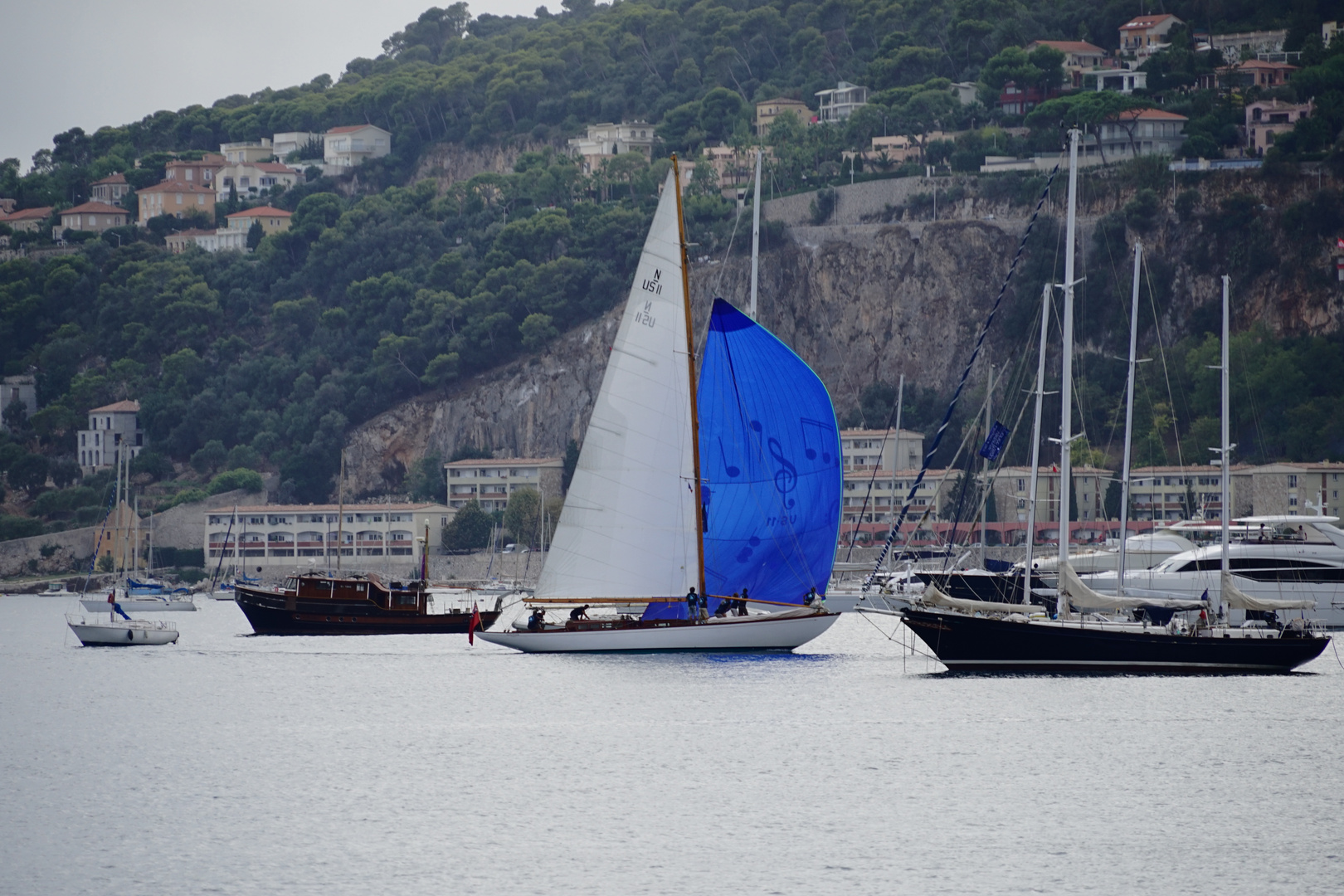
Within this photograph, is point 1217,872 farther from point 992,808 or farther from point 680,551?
point 680,551

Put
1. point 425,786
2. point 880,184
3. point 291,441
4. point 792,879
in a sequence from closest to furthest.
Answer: point 792,879, point 425,786, point 880,184, point 291,441

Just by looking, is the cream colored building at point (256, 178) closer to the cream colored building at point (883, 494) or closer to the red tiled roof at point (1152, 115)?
the red tiled roof at point (1152, 115)

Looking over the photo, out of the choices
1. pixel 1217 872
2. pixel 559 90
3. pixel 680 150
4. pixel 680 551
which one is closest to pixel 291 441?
pixel 680 150

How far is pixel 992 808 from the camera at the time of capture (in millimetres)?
30797

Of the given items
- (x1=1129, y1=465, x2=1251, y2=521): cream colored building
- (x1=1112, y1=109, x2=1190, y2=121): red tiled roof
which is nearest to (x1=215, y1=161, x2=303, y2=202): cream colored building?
(x1=1112, y1=109, x2=1190, y2=121): red tiled roof

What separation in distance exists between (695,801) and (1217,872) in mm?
8781

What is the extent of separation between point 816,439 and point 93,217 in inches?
6090

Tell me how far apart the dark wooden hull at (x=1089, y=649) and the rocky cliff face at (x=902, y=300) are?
70.5 m

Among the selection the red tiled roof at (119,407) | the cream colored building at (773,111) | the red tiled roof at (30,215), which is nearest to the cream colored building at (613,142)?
the cream colored building at (773,111)

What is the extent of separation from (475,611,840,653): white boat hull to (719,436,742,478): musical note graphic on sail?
3.38 metres

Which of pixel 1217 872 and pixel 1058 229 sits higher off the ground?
pixel 1058 229

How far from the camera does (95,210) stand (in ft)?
617

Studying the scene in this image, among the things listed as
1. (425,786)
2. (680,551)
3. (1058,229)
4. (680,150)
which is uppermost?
(680,150)

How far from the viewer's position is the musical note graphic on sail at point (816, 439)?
46062 millimetres
